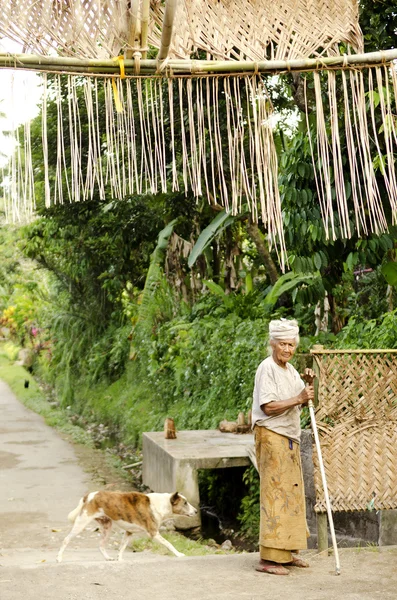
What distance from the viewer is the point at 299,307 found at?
1213cm

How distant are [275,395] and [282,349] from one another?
286mm

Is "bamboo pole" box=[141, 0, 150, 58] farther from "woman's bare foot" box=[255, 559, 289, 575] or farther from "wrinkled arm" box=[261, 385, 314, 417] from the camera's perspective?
"woman's bare foot" box=[255, 559, 289, 575]

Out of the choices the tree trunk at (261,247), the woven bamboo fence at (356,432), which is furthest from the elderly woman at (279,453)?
the tree trunk at (261,247)

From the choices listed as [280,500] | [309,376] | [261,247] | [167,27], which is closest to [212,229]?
[261,247]

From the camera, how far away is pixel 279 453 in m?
5.16

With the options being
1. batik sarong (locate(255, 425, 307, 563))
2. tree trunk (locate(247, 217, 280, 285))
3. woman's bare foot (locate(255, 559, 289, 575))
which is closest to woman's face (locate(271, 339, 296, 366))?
batik sarong (locate(255, 425, 307, 563))

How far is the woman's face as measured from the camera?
512 cm

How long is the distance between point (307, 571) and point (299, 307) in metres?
7.16

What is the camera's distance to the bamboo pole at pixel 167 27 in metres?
3.85

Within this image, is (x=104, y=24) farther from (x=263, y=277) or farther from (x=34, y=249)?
(x=34, y=249)

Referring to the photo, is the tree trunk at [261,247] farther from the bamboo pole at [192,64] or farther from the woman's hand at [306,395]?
the bamboo pole at [192,64]

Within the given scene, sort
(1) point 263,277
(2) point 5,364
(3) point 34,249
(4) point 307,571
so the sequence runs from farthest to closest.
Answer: (2) point 5,364, (3) point 34,249, (1) point 263,277, (4) point 307,571

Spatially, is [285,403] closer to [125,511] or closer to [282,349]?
[282,349]

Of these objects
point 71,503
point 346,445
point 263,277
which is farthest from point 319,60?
point 263,277
